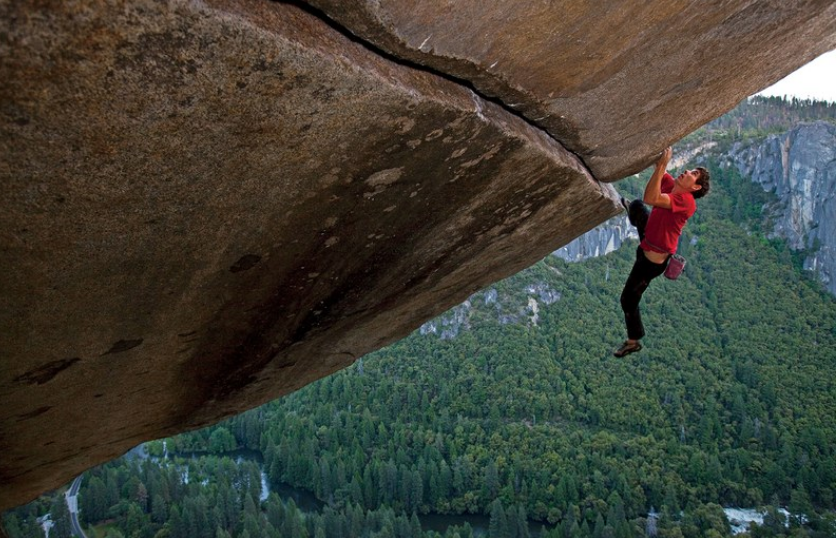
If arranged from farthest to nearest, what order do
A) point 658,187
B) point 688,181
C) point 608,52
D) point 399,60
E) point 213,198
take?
point 688,181, point 658,187, point 608,52, point 213,198, point 399,60

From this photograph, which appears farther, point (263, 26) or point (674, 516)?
point (674, 516)

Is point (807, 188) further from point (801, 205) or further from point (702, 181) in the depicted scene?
point (702, 181)

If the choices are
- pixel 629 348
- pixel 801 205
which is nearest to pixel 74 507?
pixel 629 348

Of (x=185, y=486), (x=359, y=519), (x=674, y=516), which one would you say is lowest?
(x=674, y=516)

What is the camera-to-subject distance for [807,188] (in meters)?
79.1

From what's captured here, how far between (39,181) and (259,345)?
237 cm

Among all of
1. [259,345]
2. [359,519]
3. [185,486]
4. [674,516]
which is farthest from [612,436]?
[259,345]

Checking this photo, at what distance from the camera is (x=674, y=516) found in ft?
136

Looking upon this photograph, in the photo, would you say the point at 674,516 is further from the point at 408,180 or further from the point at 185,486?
the point at 408,180

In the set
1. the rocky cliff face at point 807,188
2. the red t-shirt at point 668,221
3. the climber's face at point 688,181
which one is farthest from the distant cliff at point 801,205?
the climber's face at point 688,181

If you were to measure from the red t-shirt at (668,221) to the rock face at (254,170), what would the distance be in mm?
383

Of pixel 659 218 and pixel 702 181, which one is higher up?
pixel 702 181

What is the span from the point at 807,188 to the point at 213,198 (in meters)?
89.4

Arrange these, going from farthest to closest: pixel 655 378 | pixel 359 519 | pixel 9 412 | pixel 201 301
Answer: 1. pixel 655 378
2. pixel 359 519
3. pixel 9 412
4. pixel 201 301
